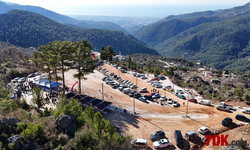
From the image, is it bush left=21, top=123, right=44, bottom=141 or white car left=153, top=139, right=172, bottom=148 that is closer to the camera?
bush left=21, top=123, right=44, bottom=141

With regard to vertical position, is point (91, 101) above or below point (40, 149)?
below

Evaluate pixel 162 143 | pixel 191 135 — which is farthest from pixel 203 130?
pixel 162 143

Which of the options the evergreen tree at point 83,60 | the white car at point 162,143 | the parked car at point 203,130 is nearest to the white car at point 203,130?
the parked car at point 203,130

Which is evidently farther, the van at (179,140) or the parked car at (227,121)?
the parked car at (227,121)

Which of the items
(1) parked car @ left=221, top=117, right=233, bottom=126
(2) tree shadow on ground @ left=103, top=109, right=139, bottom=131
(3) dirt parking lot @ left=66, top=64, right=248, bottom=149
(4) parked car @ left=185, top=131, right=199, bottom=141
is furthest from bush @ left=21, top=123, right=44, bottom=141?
(1) parked car @ left=221, top=117, right=233, bottom=126

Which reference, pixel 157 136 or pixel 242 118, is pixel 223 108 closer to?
pixel 242 118

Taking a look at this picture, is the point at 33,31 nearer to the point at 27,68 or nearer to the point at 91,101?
the point at 27,68

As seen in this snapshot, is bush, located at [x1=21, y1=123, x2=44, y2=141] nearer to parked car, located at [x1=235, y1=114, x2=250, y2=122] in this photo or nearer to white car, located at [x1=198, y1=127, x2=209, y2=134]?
white car, located at [x1=198, y1=127, x2=209, y2=134]

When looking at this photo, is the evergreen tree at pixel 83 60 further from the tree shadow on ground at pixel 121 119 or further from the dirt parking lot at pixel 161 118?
the tree shadow on ground at pixel 121 119

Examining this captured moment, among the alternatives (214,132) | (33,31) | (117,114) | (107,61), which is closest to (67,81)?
(117,114)

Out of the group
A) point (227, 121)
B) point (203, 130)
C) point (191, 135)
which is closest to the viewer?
point (191, 135)

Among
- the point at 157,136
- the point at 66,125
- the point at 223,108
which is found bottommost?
the point at 157,136
